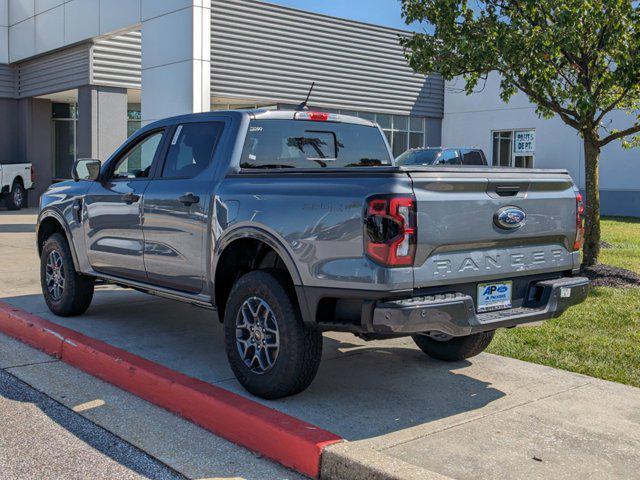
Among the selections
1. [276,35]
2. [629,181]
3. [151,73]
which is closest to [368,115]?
[276,35]

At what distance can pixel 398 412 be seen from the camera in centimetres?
481

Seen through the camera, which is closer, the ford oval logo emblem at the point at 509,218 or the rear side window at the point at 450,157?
the ford oval logo emblem at the point at 509,218

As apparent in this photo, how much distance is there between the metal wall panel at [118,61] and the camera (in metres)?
21.7

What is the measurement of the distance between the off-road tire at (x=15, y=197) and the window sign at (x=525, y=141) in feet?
57.8

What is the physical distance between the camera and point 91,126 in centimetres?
2172

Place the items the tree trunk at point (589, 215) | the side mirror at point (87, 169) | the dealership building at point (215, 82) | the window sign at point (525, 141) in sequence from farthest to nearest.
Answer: the window sign at point (525, 141) → the dealership building at point (215, 82) → the tree trunk at point (589, 215) → the side mirror at point (87, 169)

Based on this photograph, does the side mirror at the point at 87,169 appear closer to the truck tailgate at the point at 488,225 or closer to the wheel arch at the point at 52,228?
the wheel arch at the point at 52,228

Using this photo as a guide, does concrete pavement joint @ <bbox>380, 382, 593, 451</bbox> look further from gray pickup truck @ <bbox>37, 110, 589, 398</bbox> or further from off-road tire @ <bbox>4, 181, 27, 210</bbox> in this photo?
off-road tire @ <bbox>4, 181, 27, 210</bbox>

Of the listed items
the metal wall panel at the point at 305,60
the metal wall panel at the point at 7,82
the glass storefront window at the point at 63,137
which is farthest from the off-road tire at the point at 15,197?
the metal wall panel at the point at 305,60

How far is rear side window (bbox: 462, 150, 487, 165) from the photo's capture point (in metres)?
20.3

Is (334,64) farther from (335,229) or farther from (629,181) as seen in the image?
(335,229)

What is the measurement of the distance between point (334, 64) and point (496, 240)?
2106cm

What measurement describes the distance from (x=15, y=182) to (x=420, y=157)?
13.1 metres

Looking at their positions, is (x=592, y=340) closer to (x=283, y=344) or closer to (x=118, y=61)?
(x=283, y=344)
